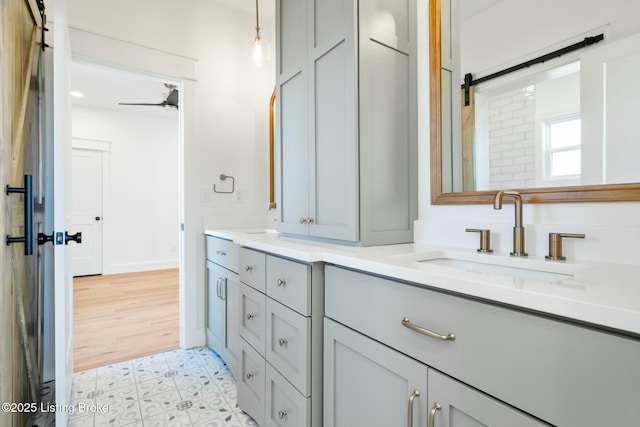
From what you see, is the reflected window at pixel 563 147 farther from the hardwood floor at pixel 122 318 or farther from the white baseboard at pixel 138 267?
the white baseboard at pixel 138 267

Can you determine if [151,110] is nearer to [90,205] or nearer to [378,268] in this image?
[90,205]

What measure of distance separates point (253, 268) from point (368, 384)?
80cm

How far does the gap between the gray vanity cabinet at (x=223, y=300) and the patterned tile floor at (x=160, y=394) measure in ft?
0.47

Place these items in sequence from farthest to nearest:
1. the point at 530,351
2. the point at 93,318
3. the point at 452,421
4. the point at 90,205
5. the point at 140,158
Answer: the point at 140,158, the point at 90,205, the point at 93,318, the point at 452,421, the point at 530,351

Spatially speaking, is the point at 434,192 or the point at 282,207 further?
the point at 282,207

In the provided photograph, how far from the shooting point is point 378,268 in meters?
0.92

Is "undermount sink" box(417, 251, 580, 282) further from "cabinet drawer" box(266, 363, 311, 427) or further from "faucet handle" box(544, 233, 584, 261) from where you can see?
"cabinet drawer" box(266, 363, 311, 427)

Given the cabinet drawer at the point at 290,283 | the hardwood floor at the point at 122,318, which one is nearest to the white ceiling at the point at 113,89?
the hardwood floor at the point at 122,318

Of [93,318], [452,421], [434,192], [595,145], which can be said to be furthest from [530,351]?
[93,318]

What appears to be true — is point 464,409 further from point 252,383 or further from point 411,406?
point 252,383

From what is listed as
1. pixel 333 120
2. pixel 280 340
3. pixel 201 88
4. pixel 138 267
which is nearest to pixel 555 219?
pixel 333 120

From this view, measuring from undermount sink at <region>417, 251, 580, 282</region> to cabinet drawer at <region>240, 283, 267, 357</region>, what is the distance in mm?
786

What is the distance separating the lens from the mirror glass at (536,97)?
0.91m

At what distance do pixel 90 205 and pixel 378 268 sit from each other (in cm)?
554
